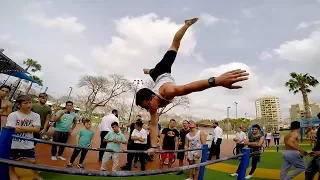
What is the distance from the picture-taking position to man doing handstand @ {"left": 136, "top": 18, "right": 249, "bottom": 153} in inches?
92.3

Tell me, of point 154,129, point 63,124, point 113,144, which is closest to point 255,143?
point 113,144

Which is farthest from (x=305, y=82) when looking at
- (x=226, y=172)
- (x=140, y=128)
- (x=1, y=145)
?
(x=1, y=145)

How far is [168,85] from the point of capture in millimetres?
2977

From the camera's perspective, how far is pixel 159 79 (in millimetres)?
3340

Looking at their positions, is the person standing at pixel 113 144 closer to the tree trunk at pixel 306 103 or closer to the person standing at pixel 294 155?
the person standing at pixel 294 155

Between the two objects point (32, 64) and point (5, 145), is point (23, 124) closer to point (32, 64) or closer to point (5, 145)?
point (5, 145)

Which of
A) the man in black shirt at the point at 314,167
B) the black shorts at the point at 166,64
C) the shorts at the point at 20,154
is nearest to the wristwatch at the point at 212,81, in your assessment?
the black shorts at the point at 166,64

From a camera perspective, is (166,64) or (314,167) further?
(314,167)

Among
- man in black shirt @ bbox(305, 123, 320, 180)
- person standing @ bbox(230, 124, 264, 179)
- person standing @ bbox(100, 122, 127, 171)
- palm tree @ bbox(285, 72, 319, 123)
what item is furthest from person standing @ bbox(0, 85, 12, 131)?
palm tree @ bbox(285, 72, 319, 123)

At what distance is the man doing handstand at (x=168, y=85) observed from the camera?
2.34m

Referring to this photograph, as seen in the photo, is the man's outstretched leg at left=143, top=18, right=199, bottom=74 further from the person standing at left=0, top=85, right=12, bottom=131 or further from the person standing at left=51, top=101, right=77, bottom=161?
the person standing at left=51, top=101, right=77, bottom=161

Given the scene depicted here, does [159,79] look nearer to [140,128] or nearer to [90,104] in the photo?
[140,128]

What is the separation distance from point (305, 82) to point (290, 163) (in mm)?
29660

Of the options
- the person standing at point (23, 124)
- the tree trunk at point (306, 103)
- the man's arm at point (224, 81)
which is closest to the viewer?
the man's arm at point (224, 81)
